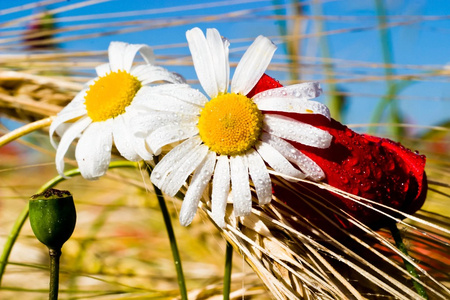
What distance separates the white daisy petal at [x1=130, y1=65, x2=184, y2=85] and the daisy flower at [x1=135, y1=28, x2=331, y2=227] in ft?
0.13

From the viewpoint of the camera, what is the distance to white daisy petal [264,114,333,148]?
0.98 ft

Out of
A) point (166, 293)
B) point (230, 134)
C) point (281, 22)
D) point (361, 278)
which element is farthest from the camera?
point (281, 22)

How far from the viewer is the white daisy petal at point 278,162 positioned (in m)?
0.30

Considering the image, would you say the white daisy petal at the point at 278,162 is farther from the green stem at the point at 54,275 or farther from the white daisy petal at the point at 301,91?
the green stem at the point at 54,275

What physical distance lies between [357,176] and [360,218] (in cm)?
4

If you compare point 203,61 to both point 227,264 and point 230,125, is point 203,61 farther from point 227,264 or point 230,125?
point 227,264

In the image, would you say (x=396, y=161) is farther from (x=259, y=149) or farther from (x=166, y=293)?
(x=166, y=293)

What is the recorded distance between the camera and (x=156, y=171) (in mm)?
301

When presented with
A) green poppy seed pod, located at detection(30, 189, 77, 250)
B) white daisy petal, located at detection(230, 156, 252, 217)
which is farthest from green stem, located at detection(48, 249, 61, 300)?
white daisy petal, located at detection(230, 156, 252, 217)

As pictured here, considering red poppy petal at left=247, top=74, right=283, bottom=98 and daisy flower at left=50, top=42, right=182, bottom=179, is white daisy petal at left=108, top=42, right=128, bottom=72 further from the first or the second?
red poppy petal at left=247, top=74, right=283, bottom=98

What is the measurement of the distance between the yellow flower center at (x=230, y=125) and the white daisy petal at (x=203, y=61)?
0.05 ft

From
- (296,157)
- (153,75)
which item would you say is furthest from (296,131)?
(153,75)

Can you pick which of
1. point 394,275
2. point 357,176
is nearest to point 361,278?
point 394,275

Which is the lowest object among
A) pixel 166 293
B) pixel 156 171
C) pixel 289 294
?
pixel 166 293
